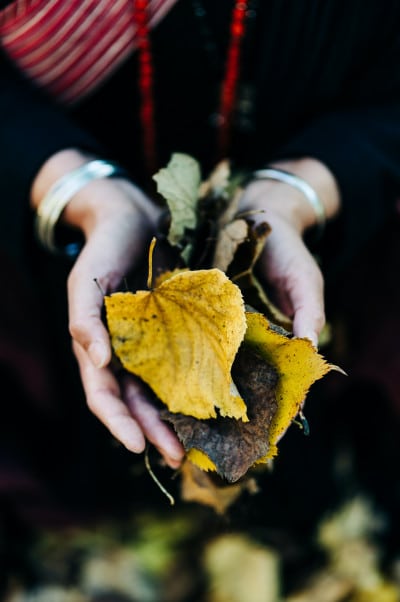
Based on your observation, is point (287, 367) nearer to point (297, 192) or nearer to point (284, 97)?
point (297, 192)

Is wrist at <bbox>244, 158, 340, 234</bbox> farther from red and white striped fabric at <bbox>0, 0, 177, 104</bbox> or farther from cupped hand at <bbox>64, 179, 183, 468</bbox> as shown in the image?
red and white striped fabric at <bbox>0, 0, 177, 104</bbox>

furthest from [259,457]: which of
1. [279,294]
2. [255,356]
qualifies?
[279,294]

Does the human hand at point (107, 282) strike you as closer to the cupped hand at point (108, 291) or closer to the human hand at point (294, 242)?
the cupped hand at point (108, 291)

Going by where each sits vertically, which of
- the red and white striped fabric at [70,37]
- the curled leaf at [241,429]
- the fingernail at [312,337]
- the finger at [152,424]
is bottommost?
the finger at [152,424]

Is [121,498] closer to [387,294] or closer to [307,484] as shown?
[307,484]

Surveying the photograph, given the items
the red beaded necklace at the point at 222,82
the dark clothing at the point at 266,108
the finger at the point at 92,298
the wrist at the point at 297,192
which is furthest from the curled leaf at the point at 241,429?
the red beaded necklace at the point at 222,82

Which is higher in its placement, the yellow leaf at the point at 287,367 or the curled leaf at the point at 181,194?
the curled leaf at the point at 181,194
